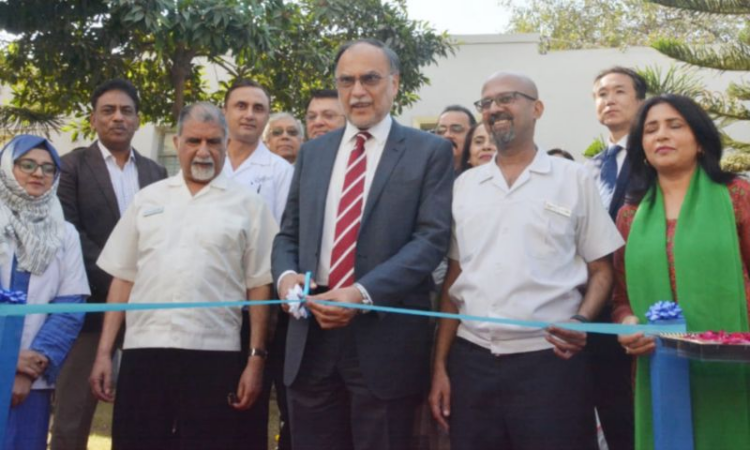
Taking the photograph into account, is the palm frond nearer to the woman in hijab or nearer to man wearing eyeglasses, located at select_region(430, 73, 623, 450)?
man wearing eyeglasses, located at select_region(430, 73, 623, 450)

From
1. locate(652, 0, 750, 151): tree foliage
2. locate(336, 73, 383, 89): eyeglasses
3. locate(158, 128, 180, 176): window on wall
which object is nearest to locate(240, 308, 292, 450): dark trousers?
locate(336, 73, 383, 89): eyeglasses

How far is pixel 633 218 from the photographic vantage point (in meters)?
3.64

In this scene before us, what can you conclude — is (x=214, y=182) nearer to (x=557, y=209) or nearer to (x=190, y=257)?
(x=190, y=257)

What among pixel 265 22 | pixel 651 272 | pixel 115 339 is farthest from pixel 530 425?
pixel 265 22

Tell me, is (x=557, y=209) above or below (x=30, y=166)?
below

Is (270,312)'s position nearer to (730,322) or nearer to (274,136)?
(274,136)

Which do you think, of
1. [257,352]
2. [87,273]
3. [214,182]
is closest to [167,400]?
[257,352]

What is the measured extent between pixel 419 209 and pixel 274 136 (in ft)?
7.93

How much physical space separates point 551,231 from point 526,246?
129 millimetres

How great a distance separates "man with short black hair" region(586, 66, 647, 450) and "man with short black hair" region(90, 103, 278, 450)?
5.33 ft

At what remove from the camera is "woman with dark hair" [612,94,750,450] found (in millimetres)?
3164

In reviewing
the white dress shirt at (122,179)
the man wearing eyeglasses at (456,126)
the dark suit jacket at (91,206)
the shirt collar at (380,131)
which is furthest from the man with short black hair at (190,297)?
the man wearing eyeglasses at (456,126)

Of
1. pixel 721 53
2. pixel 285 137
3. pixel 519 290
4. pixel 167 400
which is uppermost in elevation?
pixel 721 53

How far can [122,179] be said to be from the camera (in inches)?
196
